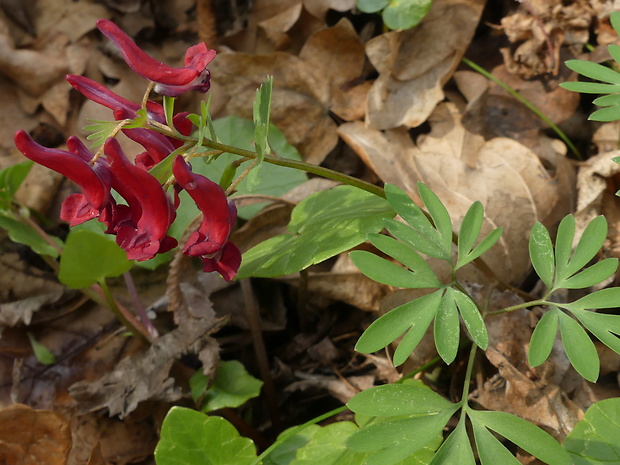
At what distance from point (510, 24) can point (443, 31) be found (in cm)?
32

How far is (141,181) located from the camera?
146 centimetres

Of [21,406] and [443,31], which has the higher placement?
[443,31]

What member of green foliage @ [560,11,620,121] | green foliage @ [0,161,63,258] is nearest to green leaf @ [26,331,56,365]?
green foliage @ [0,161,63,258]

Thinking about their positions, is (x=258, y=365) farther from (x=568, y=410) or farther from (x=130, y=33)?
(x=130, y=33)

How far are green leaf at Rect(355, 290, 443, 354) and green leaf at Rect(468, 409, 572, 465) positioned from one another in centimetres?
26

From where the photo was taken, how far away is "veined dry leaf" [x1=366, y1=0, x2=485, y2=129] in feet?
9.60

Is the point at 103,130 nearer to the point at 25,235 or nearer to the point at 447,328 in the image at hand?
the point at 447,328

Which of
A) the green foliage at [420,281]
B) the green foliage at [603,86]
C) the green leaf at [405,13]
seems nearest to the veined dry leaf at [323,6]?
the green leaf at [405,13]

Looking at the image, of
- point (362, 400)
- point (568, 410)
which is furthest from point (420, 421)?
point (568, 410)

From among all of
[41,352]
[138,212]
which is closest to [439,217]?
[138,212]

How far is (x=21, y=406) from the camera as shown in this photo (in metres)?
2.09

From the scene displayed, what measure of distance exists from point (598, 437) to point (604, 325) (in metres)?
0.32

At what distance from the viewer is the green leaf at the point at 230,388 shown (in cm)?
216

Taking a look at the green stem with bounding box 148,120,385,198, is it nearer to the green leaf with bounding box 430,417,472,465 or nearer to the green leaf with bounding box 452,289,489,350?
the green leaf with bounding box 452,289,489,350
